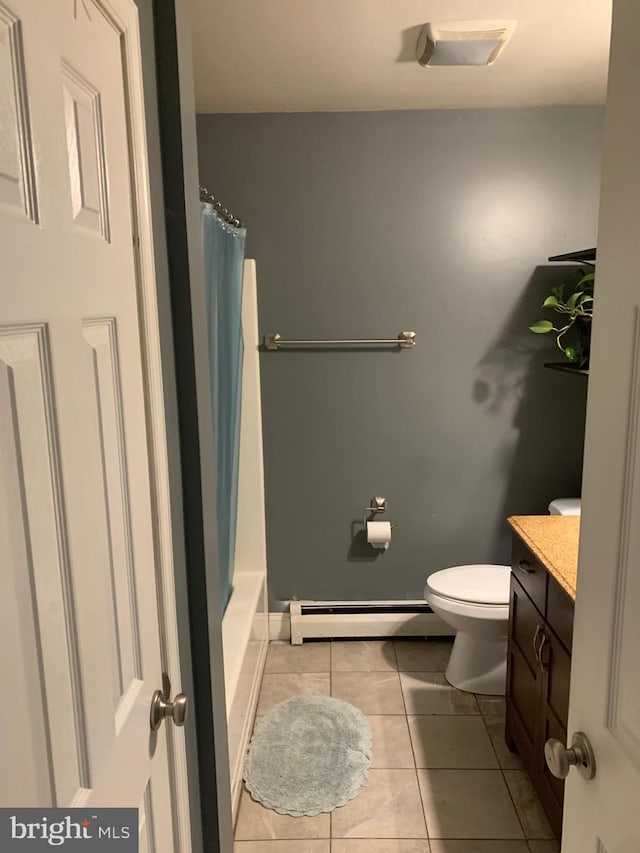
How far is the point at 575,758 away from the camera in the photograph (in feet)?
3.04

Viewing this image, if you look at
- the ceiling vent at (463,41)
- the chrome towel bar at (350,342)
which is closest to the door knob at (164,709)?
the chrome towel bar at (350,342)

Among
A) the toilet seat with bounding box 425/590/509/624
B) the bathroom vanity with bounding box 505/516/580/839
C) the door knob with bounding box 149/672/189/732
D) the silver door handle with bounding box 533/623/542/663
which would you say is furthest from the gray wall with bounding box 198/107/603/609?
Result: the door knob with bounding box 149/672/189/732

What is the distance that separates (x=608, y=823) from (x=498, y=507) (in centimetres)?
216

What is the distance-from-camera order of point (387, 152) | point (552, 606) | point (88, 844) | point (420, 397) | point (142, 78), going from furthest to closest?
point (420, 397), point (387, 152), point (552, 606), point (142, 78), point (88, 844)

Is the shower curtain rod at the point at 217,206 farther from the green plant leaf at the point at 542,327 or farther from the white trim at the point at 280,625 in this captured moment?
the white trim at the point at 280,625

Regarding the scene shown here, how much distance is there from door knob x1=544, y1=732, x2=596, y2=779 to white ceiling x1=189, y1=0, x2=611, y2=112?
1.91 m

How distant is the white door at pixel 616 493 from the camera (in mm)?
782

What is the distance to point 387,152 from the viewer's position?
2.68m

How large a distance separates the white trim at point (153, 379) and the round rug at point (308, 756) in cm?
96

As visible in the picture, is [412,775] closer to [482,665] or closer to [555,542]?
[482,665]

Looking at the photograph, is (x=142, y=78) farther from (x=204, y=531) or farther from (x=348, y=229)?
(x=348, y=229)

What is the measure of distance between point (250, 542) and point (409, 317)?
125cm

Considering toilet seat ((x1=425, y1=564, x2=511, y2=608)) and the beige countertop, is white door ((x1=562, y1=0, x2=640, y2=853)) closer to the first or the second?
the beige countertop

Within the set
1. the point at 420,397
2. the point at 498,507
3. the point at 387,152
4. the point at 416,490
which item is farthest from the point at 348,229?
the point at 498,507
